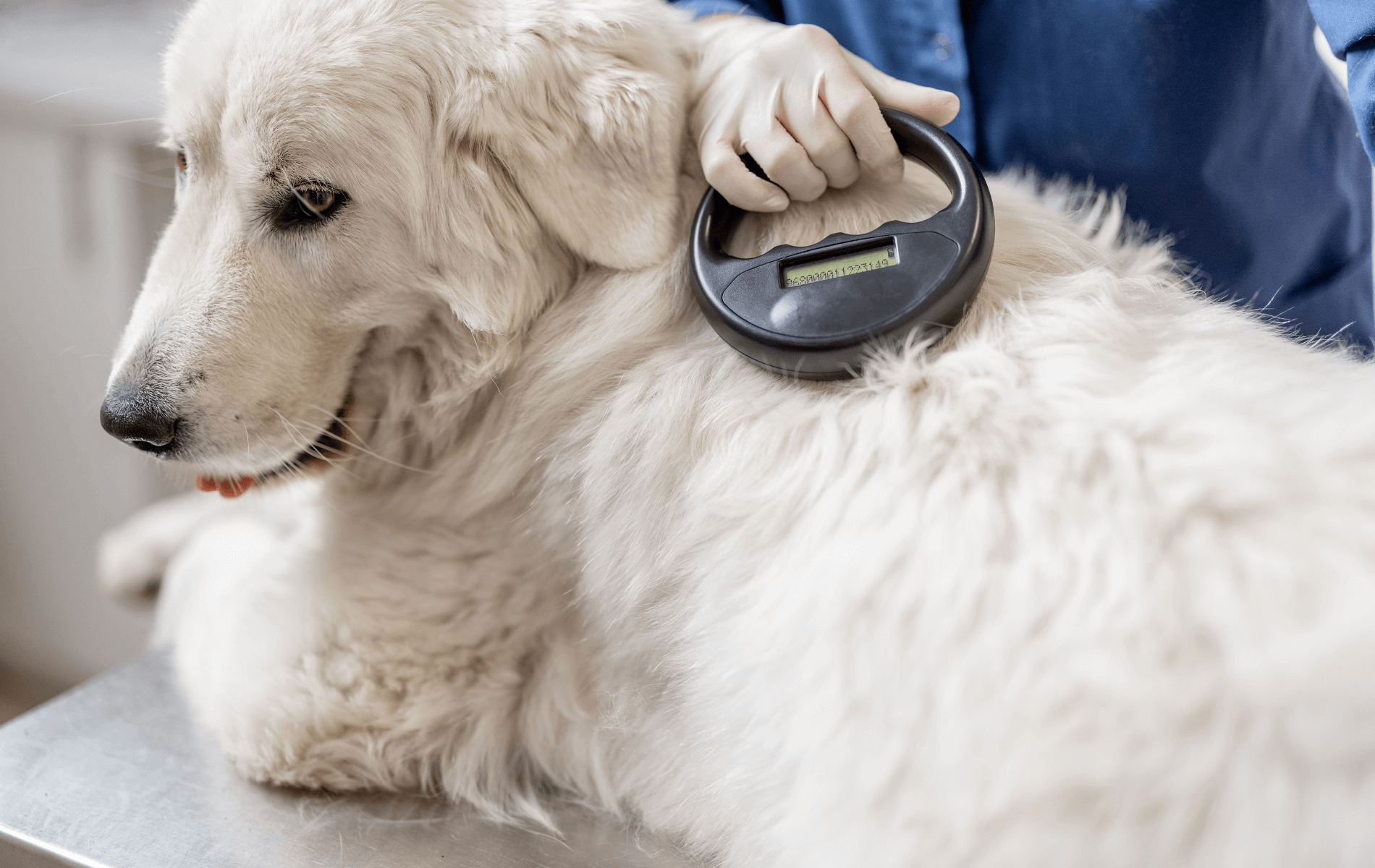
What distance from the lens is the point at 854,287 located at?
0.63 meters

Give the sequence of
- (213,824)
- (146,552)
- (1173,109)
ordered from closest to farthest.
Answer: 1. (213,824)
2. (1173,109)
3. (146,552)

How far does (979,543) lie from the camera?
0.53 metres

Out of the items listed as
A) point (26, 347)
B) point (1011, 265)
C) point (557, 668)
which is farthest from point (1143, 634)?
point (26, 347)

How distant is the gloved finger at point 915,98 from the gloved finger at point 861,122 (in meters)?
0.03

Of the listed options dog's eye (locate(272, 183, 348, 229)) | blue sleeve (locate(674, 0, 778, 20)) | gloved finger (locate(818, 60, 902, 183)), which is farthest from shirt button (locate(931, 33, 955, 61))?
dog's eye (locate(272, 183, 348, 229))

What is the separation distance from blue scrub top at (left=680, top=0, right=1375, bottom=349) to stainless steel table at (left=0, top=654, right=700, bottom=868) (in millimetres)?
853

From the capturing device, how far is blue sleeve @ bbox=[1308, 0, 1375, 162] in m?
0.63

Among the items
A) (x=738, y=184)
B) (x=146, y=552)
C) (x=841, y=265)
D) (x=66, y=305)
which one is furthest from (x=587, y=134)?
(x=66, y=305)

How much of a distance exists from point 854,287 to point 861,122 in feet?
0.46

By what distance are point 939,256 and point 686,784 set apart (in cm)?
44

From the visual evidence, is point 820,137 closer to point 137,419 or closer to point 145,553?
point 137,419

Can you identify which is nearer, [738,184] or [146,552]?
[738,184]

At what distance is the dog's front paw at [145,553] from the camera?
4.24ft

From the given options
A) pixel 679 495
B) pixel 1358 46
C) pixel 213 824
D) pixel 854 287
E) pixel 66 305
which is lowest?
pixel 66 305
